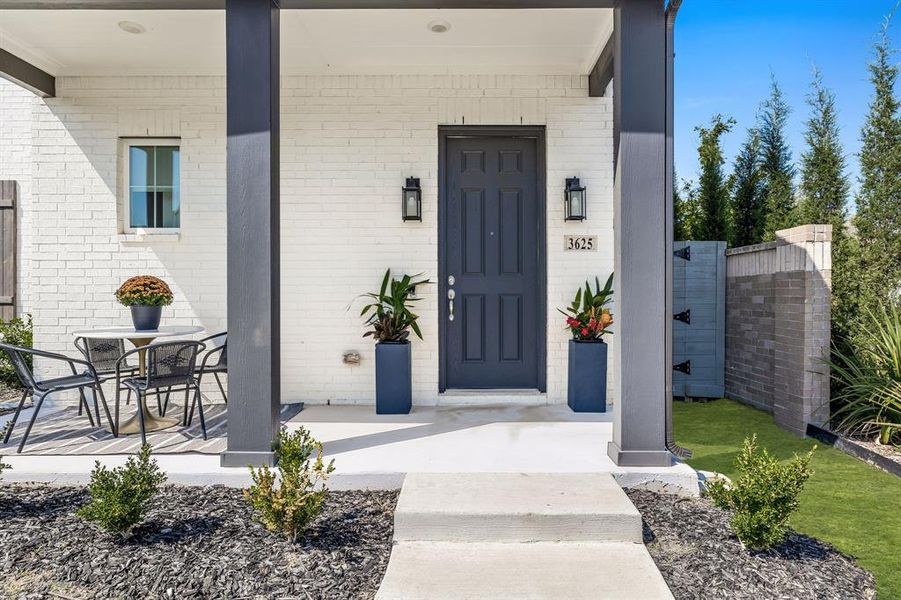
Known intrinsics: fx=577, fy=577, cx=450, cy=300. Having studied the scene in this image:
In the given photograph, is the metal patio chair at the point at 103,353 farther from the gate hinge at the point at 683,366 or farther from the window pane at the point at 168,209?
the gate hinge at the point at 683,366

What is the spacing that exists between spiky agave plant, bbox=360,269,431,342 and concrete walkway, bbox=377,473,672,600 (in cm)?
179

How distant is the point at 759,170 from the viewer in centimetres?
656

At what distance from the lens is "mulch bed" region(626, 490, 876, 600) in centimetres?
210

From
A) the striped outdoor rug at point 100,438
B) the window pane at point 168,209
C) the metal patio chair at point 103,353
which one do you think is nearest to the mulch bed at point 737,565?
the striped outdoor rug at point 100,438

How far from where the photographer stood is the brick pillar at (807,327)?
14.1ft

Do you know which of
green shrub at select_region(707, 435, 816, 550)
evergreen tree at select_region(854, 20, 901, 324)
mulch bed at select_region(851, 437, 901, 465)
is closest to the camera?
green shrub at select_region(707, 435, 816, 550)

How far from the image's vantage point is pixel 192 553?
2.32m

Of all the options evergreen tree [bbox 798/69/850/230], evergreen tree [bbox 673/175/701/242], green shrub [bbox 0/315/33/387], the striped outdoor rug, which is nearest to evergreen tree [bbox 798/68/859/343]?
evergreen tree [bbox 798/69/850/230]

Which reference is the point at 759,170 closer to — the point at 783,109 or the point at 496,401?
the point at 783,109

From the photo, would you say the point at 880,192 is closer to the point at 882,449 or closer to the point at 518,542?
the point at 882,449

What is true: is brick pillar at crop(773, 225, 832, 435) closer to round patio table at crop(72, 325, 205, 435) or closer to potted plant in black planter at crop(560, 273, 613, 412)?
potted plant in black planter at crop(560, 273, 613, 412)

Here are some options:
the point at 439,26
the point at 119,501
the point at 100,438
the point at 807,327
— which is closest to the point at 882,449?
the point at 807,327

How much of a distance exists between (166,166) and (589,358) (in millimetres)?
3987

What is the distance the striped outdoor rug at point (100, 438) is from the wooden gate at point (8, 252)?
6.08 feet
